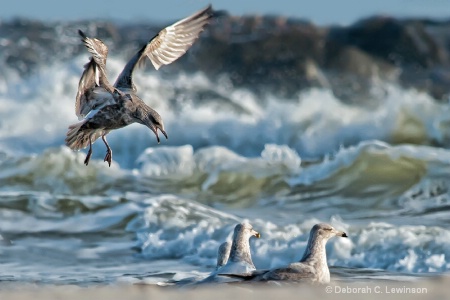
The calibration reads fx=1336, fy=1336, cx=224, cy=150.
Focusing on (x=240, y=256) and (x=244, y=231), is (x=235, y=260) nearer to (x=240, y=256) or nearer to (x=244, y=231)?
(x=240, y=256)

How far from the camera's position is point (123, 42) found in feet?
79.7

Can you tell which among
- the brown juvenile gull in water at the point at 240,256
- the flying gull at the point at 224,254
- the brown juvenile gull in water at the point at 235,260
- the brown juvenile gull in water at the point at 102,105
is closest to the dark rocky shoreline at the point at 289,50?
the flying gull at the point at 224,254

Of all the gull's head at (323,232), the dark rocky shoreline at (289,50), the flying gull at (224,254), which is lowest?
the flying gull at (224,254)

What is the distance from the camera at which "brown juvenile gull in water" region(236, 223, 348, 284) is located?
759 cm

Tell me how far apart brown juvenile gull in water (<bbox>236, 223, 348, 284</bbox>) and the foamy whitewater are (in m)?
0.76

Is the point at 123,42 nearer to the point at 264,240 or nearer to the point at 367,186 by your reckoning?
the point at 367,186

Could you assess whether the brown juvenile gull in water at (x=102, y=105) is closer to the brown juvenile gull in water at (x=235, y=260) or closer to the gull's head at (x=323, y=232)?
the brown juvenile gull in water at (x=235, y=260)

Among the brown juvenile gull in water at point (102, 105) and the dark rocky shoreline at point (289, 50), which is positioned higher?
the dark rocky shoreline at point (289, 50)

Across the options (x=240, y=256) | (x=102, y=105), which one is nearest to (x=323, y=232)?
(x=240, y=256)

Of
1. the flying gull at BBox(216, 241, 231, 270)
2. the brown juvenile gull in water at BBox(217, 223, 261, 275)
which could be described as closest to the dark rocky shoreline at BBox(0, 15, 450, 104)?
the flying gull at BBox(216, 241, 231, 270)

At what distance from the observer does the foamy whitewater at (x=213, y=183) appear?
11.4 m

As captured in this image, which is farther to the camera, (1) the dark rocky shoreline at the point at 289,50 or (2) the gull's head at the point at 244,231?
(1) the dark rocky shoreline at the point at 289,50

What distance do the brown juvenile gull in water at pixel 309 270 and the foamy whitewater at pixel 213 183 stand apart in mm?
757

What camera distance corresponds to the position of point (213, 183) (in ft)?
52.7
